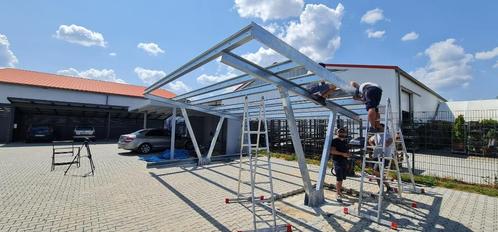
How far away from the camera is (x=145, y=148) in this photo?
13352mm

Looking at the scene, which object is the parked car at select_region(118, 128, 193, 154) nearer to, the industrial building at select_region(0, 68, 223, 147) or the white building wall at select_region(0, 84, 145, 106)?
the industrial building at select_region(0, 68, 223, 147)

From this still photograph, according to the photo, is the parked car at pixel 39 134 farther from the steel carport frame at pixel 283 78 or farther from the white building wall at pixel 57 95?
the steel carport frame at pixel 283 78

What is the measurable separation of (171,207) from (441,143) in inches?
408

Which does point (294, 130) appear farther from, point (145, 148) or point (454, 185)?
point (145, 148)

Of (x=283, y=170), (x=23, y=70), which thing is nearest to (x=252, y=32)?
(x=283, y=170)

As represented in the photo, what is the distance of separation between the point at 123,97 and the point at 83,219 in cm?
2236

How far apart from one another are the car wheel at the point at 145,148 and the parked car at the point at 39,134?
9.80 metres

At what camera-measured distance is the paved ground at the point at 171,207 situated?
4.17 meters

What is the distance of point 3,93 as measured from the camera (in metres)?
18.9

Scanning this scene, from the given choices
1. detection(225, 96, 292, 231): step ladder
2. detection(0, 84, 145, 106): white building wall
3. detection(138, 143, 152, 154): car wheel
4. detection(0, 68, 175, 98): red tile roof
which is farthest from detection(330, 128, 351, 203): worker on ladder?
detection(0, 68, 175, 98): red tile roof

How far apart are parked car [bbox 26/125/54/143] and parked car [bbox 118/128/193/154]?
908 centimetres

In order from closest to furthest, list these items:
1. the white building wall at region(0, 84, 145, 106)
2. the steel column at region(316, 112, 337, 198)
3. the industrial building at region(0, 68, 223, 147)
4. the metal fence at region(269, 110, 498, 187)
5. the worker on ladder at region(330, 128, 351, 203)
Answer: the steel column at region(316, 112, 337, 198)
the worker on ladder at region(330, 128, 351, 203)
the metal fence at region(269, 110, 498, 187)
the industrial building at region(0, 68, 223, 147)
the white building wall at region(0, 84, 145, 106)

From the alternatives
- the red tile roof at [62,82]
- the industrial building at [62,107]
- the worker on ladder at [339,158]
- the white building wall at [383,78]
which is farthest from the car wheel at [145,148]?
the white building wall at [383,78]

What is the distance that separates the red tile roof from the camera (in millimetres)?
20812
